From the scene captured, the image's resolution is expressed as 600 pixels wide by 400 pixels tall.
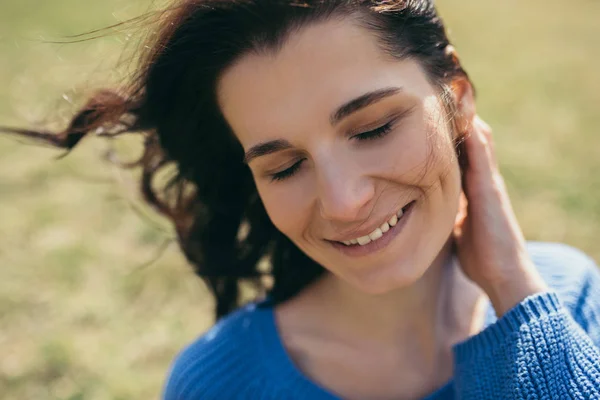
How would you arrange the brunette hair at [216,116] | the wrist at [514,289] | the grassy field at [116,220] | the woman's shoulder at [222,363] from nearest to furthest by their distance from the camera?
the brunette hair at [216,116]
the wrist at [514,289]
the woman's shoulder at [222,363]
the grassy field at [116,220]

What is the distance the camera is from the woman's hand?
215cm

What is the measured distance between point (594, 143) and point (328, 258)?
419cm

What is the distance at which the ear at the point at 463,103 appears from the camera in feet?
6.98

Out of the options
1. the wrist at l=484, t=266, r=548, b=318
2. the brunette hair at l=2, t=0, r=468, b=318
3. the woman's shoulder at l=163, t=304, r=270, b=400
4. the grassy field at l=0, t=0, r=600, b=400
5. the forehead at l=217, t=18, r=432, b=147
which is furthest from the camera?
the grassy field at l=0, t=0, r=600, b=400

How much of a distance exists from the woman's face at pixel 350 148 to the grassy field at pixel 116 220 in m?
0.56

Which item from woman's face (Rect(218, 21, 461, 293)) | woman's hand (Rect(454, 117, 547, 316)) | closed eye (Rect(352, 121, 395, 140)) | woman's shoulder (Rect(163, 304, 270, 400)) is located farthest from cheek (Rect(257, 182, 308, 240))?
woman's hand (Rect(454, 117, 547, 316))

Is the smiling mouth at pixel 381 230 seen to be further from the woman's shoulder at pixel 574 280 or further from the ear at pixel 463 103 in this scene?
the woman's shoulder at pixel 574 280

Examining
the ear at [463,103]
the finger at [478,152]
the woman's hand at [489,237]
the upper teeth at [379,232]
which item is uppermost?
the ear at [463,103]

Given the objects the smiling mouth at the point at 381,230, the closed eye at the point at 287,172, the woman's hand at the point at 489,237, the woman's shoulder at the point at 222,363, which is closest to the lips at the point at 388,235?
the smiling mouth at the point at 381,230

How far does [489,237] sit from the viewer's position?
7.32 ft

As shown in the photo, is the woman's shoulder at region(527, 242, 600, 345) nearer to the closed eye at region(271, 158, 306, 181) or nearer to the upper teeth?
the upper teeth

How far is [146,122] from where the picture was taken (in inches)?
93.1

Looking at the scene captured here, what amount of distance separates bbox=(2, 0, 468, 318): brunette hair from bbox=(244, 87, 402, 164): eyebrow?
0.41ft

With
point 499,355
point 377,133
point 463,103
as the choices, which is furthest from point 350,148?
point 499,355
